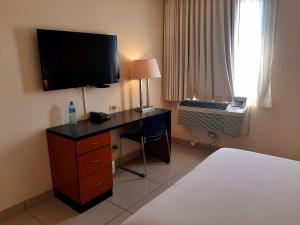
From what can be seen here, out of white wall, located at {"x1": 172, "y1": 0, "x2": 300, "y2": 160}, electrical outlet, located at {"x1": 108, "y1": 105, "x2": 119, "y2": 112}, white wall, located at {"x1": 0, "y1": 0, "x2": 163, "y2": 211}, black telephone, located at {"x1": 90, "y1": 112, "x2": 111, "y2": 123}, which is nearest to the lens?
white wall, located at {"x1": 0, "y1": 0, "x2": 163, "y2": 211}

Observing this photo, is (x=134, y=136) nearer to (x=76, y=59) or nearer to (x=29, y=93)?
(x=76, y=59)

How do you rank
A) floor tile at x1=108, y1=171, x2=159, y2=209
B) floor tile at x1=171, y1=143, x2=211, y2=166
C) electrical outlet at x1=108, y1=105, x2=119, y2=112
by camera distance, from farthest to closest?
floor tile at x1=171, y1=143, x2=211, y2=166 < electrical outlet at x1=108, y1=105, x2=119, y2=112 < floor tile at x1=108, y1=171, x2=159, y2=209

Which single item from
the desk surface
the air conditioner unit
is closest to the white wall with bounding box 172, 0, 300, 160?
the air conditioner unit

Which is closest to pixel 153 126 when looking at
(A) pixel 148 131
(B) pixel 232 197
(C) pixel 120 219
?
(A) pixel 148 131

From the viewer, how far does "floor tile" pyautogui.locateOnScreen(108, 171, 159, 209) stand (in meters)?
2.33

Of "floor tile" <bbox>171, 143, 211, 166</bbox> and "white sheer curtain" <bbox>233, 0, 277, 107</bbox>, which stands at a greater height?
"white sheer curtain" <bbox>233, 0, 277, 107</bbox>

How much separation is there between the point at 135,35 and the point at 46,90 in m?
1.46

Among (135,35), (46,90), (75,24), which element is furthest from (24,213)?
(135,35)

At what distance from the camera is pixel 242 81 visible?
122 inches

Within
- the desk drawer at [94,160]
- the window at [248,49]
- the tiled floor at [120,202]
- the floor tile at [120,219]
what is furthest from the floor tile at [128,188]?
the window at [248,49]

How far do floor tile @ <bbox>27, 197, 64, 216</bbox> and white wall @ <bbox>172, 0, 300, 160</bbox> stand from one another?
2.50 meters

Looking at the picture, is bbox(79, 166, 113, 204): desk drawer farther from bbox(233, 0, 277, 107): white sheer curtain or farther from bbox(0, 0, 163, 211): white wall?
bbox(233, 0, 277, 107): white sheer curtain

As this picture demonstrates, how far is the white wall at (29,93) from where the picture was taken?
6.42 ft

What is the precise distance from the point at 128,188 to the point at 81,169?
0.69m
